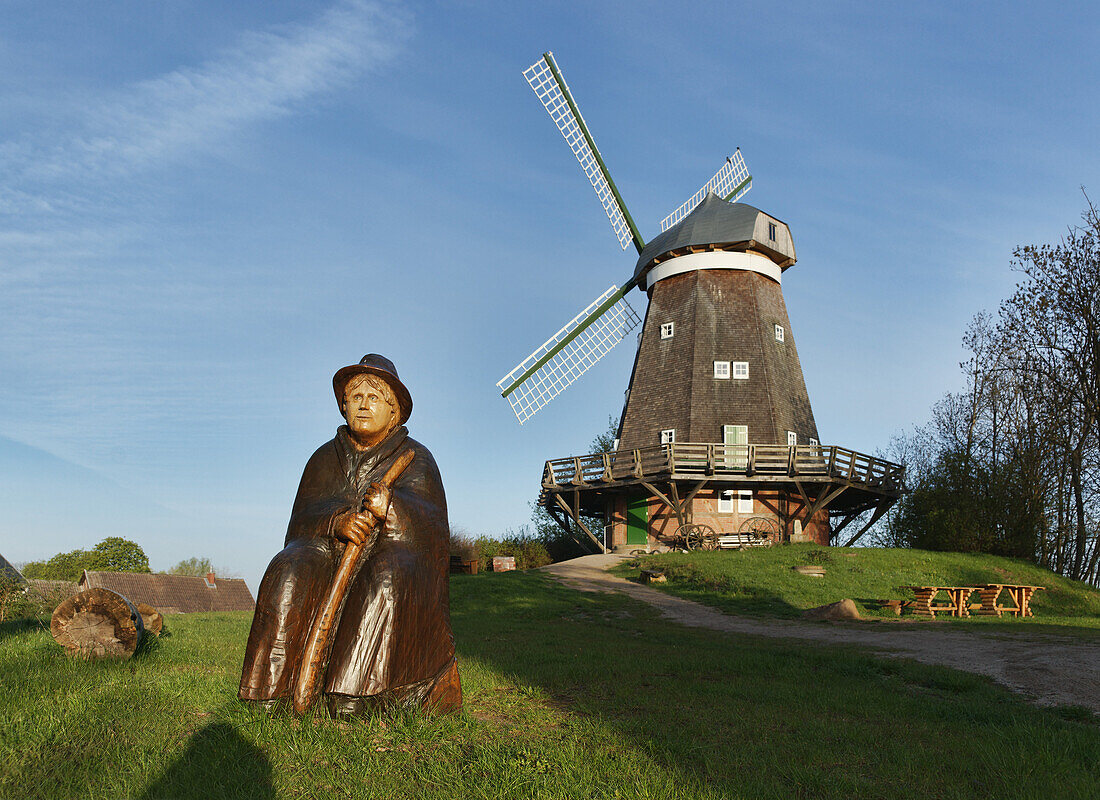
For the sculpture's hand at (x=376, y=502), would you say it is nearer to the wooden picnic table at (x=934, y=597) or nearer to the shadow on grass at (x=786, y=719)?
the shadow on grass at (x=786, y=719)

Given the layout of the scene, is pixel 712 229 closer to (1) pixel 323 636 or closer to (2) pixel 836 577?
(2) pixel 836 577

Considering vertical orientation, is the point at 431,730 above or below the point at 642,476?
below

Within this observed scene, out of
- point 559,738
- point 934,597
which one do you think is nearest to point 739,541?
point 934,597

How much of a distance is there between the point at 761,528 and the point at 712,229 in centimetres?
977

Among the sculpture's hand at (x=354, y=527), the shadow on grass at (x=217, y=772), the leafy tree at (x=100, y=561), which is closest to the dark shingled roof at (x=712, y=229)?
the sculpture's hand at (x=354, y=527)

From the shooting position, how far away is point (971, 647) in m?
10.1

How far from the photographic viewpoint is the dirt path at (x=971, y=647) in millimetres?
7355

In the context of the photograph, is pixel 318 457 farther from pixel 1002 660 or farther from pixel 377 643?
pixel 1002 660

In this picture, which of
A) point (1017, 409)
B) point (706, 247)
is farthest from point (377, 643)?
point (1017, 409)

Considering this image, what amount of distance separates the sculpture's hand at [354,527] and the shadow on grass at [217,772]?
1.31 metres

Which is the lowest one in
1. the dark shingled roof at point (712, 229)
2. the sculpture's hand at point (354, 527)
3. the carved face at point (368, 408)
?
the sculpture's hand at point (354, 527)

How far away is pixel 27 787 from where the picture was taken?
379 cm

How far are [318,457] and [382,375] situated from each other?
29.7 inches

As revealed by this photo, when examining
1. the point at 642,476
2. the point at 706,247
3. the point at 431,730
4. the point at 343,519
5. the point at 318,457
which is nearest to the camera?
the point at 431,730
